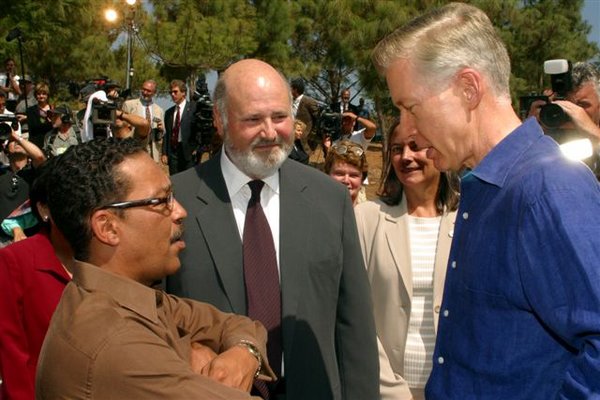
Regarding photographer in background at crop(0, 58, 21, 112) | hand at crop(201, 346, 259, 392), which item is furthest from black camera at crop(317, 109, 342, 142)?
photographer in background at crop(0, 58, 21, 112)

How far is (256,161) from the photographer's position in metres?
2.83

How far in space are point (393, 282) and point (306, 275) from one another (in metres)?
0.53

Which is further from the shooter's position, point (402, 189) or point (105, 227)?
point (402, 189)

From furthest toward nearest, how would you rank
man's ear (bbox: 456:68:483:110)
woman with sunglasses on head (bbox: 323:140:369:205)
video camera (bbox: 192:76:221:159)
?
1. video camera (bbox: 192:76:221:159)
2. woman with sunglasses on head (bbox: 323:140:369:205)
3. man's ear (bbox: 456:68:483:110)

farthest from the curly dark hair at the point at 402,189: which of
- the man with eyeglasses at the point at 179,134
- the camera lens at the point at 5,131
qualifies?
the man with eyeglasses at the point at 179,134

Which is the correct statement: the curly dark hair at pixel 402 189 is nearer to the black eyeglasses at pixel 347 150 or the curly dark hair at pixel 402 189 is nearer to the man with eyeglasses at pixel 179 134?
the black eyeglasses at pixel 347 150

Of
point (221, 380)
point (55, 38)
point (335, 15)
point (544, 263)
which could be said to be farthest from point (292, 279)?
point (55, 38)

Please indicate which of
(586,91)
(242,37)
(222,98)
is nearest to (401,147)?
(222,98)

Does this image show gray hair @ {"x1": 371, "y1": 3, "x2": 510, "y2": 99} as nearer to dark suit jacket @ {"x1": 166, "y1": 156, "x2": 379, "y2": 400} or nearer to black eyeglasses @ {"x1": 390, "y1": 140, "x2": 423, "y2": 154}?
dark suit jacket @ {"x1": 166, "y1": 156, "x2": 379, "y2": 400}

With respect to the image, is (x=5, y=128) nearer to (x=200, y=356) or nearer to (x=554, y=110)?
(x=554, y=110)

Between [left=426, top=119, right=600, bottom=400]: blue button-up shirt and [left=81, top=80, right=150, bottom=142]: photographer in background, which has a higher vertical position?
[left=81, top=80, right=150, bottom=142]: photographer in background

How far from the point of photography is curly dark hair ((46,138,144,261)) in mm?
2018

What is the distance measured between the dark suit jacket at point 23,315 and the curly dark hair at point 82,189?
0.96m

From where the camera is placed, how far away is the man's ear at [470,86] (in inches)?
69.3
